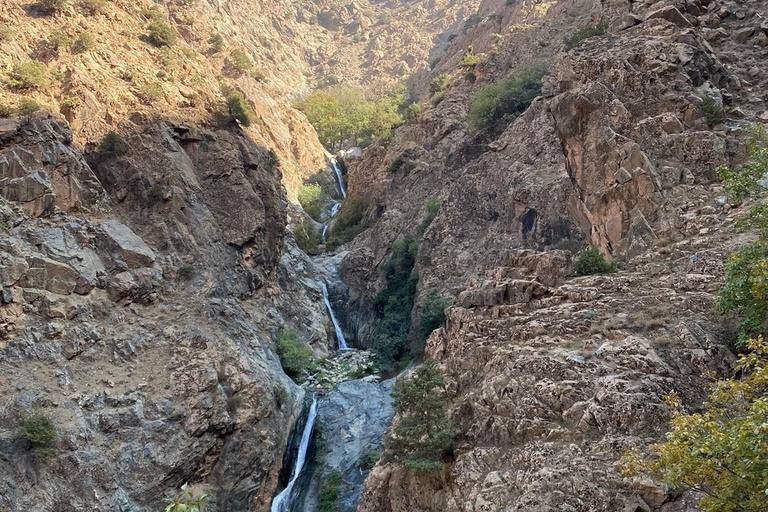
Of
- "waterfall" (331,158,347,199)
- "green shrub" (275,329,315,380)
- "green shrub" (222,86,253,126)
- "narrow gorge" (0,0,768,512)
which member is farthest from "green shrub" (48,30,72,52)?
"waterfall" (331,158,347,199)

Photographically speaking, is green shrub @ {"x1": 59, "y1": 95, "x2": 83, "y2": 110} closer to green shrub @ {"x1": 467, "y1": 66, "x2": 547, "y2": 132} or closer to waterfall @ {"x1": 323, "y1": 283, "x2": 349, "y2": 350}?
waterfall @ {"x1": 323, "y1": 283, "x2": 349, "y2": 350}

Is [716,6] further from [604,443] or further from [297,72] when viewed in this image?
[297,72]

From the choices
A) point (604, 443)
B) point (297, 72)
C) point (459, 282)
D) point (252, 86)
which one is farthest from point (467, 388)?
point (297, 72)

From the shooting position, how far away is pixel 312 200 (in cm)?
5859

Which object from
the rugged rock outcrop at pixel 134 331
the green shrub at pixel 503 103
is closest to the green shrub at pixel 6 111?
the rugged rock outcrop at pixel 134 331

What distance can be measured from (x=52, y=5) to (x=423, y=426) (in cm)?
3320

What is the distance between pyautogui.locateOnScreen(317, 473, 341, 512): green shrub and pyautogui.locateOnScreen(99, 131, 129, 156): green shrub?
21302 mm

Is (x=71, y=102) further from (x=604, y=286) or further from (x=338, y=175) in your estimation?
(x=338, y=175)

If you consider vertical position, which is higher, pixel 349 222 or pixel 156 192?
pixel 156 192

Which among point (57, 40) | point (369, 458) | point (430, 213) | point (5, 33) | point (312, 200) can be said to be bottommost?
point (369, 458)

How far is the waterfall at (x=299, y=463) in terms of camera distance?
2438 cm

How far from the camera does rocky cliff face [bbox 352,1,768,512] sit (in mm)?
13219

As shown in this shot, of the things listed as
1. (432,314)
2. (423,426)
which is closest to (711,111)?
(423,426)

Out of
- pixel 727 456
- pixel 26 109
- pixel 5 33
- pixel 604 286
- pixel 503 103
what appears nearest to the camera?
pixel 727 456
